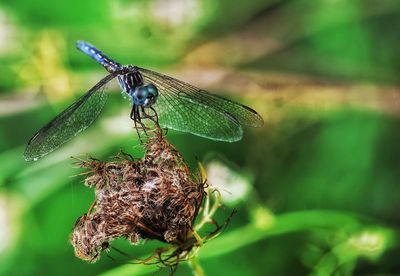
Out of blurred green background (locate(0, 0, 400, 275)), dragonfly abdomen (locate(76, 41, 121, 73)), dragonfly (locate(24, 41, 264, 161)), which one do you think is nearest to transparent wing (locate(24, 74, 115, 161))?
dragonfly (locate(24, 41, 264, 161))

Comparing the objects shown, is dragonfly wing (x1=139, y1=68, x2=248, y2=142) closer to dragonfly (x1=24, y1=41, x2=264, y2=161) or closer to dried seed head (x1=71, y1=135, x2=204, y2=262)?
dragonfly (x1=24, y1=41, x2=264, y2=161)

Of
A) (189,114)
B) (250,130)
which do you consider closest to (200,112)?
(189,114)

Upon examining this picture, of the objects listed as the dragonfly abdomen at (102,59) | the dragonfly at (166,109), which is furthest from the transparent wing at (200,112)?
the dragonfly abdomen at (102,59)

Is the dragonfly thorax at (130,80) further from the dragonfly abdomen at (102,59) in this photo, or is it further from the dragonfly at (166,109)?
the dragonfly abdomen at (102,59)

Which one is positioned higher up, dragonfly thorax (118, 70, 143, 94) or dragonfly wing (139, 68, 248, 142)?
dragonfly thorax (118, 70, 143, 94)

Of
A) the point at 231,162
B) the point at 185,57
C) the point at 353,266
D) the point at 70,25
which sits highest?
the point at 70,25

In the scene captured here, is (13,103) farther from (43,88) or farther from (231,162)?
(231,162)

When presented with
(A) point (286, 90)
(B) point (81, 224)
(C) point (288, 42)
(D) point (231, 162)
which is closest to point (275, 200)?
(D) point (231, 162)
